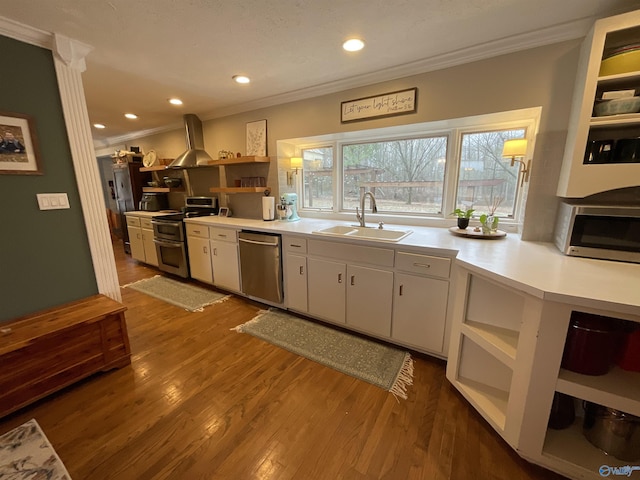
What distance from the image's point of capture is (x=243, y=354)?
2088 millimetres

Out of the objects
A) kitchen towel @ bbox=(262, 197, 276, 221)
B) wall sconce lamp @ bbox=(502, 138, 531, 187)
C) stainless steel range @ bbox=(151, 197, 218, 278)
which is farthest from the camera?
stainless steel range @ bbox=(151, 197, 218, 278)

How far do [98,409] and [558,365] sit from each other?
8.18ft

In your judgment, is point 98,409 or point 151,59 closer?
point 98,409

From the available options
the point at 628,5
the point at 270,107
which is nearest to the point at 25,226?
the point at 270,107

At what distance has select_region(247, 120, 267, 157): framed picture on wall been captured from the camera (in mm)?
3170

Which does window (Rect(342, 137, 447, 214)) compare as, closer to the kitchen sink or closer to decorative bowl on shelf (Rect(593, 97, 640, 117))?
the kitchen sink

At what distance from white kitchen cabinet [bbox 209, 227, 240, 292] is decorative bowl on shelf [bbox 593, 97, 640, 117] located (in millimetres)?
3030

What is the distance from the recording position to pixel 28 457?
1.29m

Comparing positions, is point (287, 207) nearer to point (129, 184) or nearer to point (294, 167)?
point (294, 167)

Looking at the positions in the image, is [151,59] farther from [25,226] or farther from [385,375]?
[385,375]

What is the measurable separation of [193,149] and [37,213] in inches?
85.6

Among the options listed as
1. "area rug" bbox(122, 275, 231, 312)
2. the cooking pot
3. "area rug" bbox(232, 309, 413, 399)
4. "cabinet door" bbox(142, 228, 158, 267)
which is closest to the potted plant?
"area rug" bbox(232, 309, 413, 399)

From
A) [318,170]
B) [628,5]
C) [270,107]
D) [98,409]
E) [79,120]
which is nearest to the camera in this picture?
[628,5]

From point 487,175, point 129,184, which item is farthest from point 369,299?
point 129,184
